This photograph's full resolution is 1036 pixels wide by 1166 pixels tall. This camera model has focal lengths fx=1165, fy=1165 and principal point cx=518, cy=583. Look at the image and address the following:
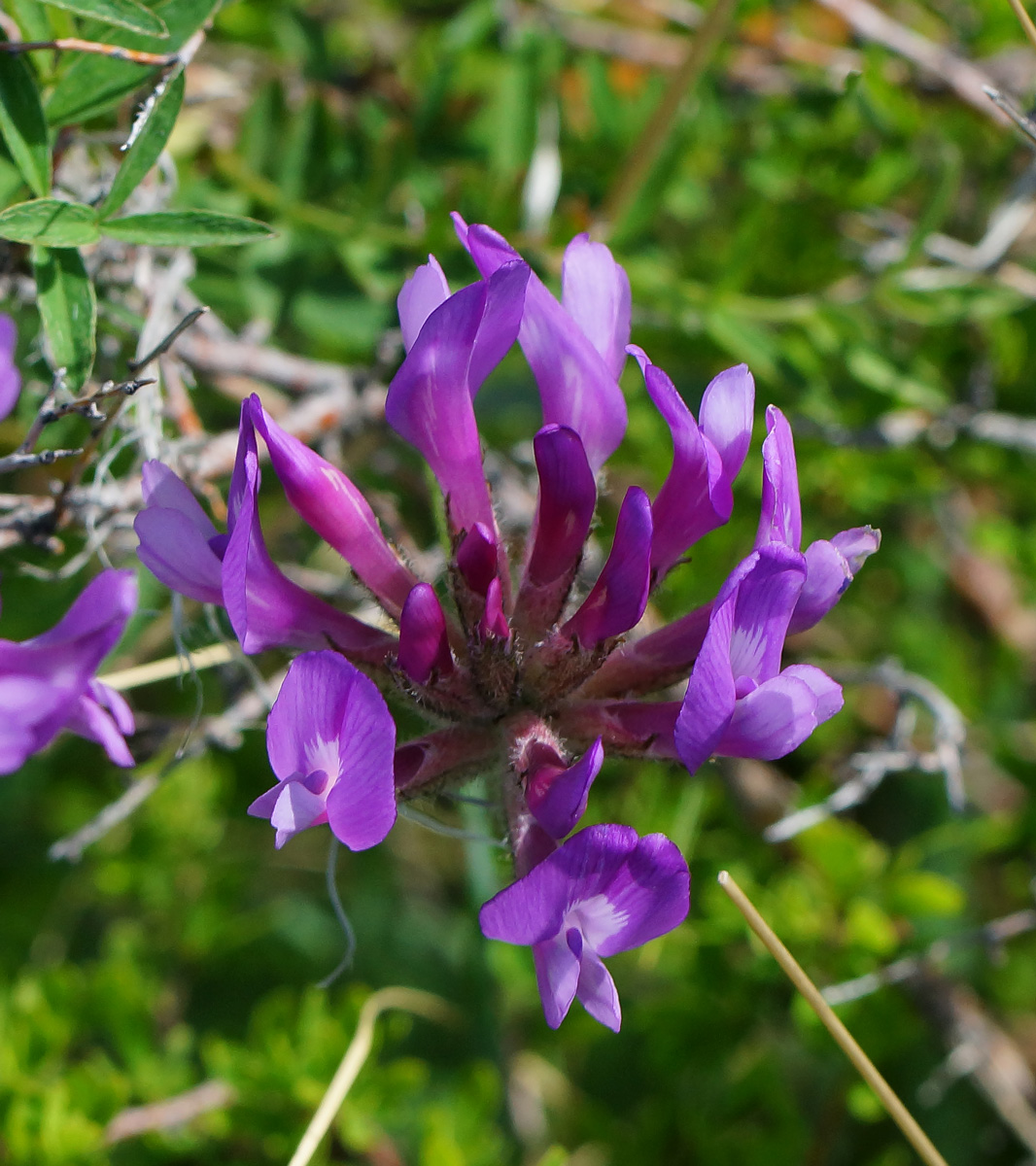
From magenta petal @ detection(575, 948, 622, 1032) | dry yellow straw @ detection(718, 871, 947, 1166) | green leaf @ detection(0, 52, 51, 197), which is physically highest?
green leaf @ detection(0, 52, 51, 197)

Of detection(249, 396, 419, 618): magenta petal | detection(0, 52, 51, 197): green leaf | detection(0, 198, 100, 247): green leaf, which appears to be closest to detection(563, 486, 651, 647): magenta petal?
detection(249, 396, 419, 618): magenta petal

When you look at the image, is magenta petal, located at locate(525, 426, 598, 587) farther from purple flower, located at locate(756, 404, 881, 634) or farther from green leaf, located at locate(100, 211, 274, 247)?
green leaf, located at locate(100, 211, 274, 247)

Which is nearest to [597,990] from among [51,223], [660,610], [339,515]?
[339,515]

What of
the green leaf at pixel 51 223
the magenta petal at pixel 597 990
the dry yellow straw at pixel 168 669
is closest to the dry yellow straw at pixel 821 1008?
the magenta petal at pixel 597 990

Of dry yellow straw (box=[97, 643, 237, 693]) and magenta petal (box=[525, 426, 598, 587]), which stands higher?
magenta petal (box=[525, 426, 598, 587])

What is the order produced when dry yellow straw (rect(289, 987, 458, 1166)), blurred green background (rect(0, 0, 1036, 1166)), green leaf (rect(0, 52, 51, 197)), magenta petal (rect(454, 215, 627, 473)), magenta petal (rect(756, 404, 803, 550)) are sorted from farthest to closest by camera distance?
blurred green background (rect(0, 0, 1036, 1166)) → dry yellow straw (rect(289, 987, 458, 1166)) → green leaf (rect(0, 52, 51, 197)) → magenta petal (rect(454, 215, 627, 473)) → magenta petal (rect(756, 404, 803, 550))

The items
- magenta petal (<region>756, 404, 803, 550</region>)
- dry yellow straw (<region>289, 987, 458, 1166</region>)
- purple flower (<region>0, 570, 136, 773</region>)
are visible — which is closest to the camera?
purple flower (<region>0, 570, 136, 773</region>)

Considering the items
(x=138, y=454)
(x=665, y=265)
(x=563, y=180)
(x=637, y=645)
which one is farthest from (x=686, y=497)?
(x=563, y=180)

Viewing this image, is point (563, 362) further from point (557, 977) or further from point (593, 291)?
point (557, 977)
